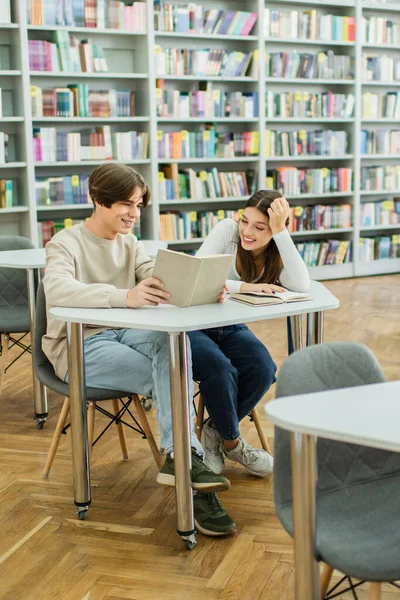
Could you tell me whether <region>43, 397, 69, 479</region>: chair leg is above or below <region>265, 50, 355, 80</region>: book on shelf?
below

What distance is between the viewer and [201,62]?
6.72 meters

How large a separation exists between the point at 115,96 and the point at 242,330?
3.94m

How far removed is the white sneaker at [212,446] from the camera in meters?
2.83

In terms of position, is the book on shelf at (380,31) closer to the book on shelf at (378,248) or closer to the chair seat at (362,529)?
the book on shelf at (378,248)

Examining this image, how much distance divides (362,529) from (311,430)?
12.8 inches

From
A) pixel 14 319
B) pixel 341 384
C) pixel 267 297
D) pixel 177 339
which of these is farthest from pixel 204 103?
pixel 341 384

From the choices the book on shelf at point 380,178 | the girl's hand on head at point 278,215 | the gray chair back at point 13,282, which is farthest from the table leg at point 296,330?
the book on shelf at point 380,178

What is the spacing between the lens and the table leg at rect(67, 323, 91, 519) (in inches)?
97.3

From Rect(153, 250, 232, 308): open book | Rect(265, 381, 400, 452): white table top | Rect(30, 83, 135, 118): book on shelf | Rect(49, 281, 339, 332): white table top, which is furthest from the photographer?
Rect(30, 83, 135, 118): book on shelf

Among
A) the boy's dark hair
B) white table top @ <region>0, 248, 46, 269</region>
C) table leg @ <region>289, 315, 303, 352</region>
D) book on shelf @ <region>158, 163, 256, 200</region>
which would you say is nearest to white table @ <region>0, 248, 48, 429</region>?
white table top @ <region>0, 248, 46, 269</region>

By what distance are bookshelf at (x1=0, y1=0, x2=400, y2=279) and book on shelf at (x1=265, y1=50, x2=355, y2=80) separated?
27mm

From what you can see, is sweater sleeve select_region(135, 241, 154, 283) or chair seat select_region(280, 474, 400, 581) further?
sweater sleeve select_region(135, 241, 154, 283)

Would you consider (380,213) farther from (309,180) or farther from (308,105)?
(308,105)

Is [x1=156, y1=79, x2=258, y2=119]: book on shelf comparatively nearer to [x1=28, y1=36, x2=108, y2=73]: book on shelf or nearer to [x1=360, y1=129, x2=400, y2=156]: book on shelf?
[x1=28, y1=36, x2=108, y2=73]: book on shelf
